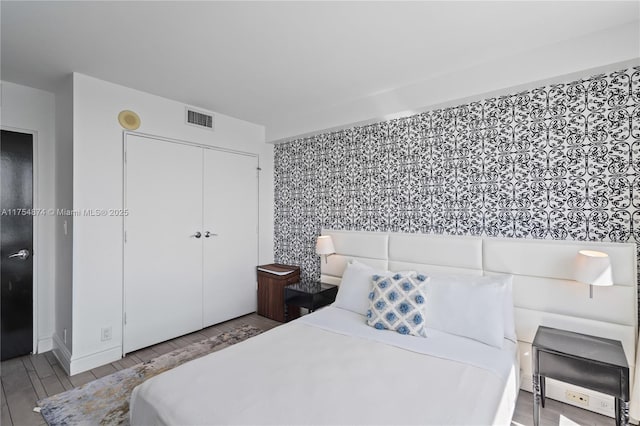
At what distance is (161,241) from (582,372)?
3.56 m

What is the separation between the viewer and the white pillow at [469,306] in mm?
2094

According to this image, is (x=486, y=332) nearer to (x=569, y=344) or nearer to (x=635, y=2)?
Answer: (x=569, y=344)

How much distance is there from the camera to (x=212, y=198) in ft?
12.0

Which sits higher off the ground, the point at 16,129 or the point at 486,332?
the point at 16,129

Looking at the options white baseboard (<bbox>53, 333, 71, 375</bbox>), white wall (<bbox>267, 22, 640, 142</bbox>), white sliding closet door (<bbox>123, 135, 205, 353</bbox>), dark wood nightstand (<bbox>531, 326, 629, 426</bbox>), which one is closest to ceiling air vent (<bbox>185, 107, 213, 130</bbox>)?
white sliding closet door (<bbox>123, 135, 205, 353</bbox>)

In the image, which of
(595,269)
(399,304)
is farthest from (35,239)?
(595,269)

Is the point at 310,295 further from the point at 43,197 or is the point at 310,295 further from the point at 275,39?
the point at 43,197

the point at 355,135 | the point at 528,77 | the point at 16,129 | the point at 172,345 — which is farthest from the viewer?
the point at 355,135

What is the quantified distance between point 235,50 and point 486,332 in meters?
2.71

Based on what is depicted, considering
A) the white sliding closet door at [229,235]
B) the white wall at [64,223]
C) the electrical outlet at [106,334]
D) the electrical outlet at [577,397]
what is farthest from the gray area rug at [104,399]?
the electrical outlet at [577,397]

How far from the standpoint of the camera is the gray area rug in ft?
6.66

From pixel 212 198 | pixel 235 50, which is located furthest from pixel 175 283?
pixel 235 50

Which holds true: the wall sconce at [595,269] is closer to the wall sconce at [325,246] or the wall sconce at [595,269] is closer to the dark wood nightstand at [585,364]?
the dark wood nightstand at [585,364]

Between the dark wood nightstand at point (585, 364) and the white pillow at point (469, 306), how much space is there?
0.83 feet
